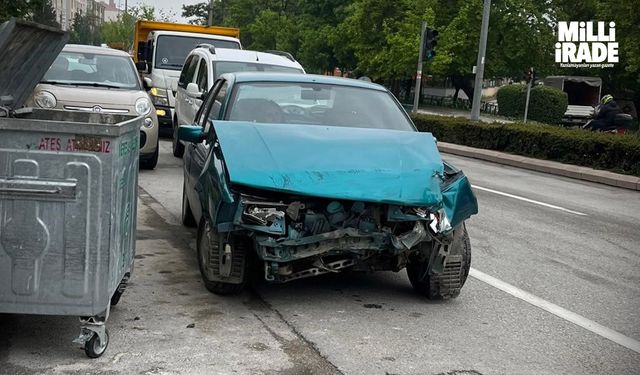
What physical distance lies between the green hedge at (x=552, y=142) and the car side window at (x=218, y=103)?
11.7 metres

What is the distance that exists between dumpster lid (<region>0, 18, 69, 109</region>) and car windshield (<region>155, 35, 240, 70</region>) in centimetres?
1325

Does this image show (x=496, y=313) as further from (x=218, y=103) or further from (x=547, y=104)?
(x=547, y=104)

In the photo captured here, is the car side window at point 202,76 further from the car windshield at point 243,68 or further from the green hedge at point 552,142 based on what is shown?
the green hedge at point 552,142

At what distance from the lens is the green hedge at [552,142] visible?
17297mm

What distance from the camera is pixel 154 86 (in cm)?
1720

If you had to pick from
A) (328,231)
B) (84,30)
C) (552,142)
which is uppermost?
(84,30)

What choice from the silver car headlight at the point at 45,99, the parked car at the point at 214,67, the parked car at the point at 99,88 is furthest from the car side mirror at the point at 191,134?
the parked car at the point at 214,67

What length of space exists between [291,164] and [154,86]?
12.2 metres

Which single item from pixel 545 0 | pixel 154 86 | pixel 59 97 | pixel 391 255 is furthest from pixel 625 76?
pixel 391 255

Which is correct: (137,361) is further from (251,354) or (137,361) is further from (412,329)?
(412,329)

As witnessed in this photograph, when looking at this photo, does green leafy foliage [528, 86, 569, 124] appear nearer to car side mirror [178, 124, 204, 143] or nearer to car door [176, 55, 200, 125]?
car door [176, 55, 200, 125]

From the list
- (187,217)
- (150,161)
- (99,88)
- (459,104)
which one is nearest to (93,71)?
(99,88)

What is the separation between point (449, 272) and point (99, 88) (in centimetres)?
741

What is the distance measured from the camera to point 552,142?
63.1 ft
